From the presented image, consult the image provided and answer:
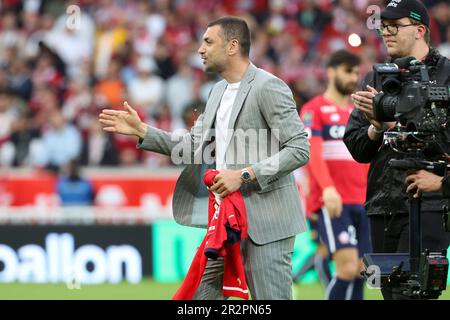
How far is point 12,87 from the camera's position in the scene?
19.1 m

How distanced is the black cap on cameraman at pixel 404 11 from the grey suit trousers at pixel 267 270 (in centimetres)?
154

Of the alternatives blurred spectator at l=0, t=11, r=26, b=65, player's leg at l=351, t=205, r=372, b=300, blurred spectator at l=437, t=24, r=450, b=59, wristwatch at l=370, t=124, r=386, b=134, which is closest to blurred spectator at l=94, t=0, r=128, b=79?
blurred spectator at l=0, t=11, r=26, b=65

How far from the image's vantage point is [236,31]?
7.50 metres

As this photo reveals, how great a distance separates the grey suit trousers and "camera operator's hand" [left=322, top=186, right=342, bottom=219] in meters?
2.90

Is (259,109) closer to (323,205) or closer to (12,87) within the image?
(323,205)

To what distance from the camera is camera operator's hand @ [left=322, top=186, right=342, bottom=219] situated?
10094mm

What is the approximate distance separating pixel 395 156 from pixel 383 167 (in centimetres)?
12

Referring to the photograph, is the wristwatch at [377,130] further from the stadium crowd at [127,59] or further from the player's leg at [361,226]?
the stadium crowd at [127,59]

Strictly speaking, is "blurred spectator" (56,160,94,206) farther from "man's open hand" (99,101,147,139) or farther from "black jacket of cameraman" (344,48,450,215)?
"black jacket of cameraman" (344,48,450,215)

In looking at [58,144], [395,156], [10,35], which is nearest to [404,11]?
[395,156]

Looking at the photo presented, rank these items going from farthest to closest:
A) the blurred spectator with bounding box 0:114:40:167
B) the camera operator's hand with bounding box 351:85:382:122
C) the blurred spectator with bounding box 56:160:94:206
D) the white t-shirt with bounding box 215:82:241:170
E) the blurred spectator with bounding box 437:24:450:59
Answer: the blurred spectator with bounding box 437:24:450:59 → the blurred spectator with bounding box 0:114:40:167 → the blurred spectator with bounding box 56:160:94:206 → the white t-shirt with bounding box 215:82:241:170 → the camera operator's hand with bounding box 351:85:382:122

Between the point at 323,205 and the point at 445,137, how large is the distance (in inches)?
139

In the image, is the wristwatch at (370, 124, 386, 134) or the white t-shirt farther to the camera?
the white t-shirt
